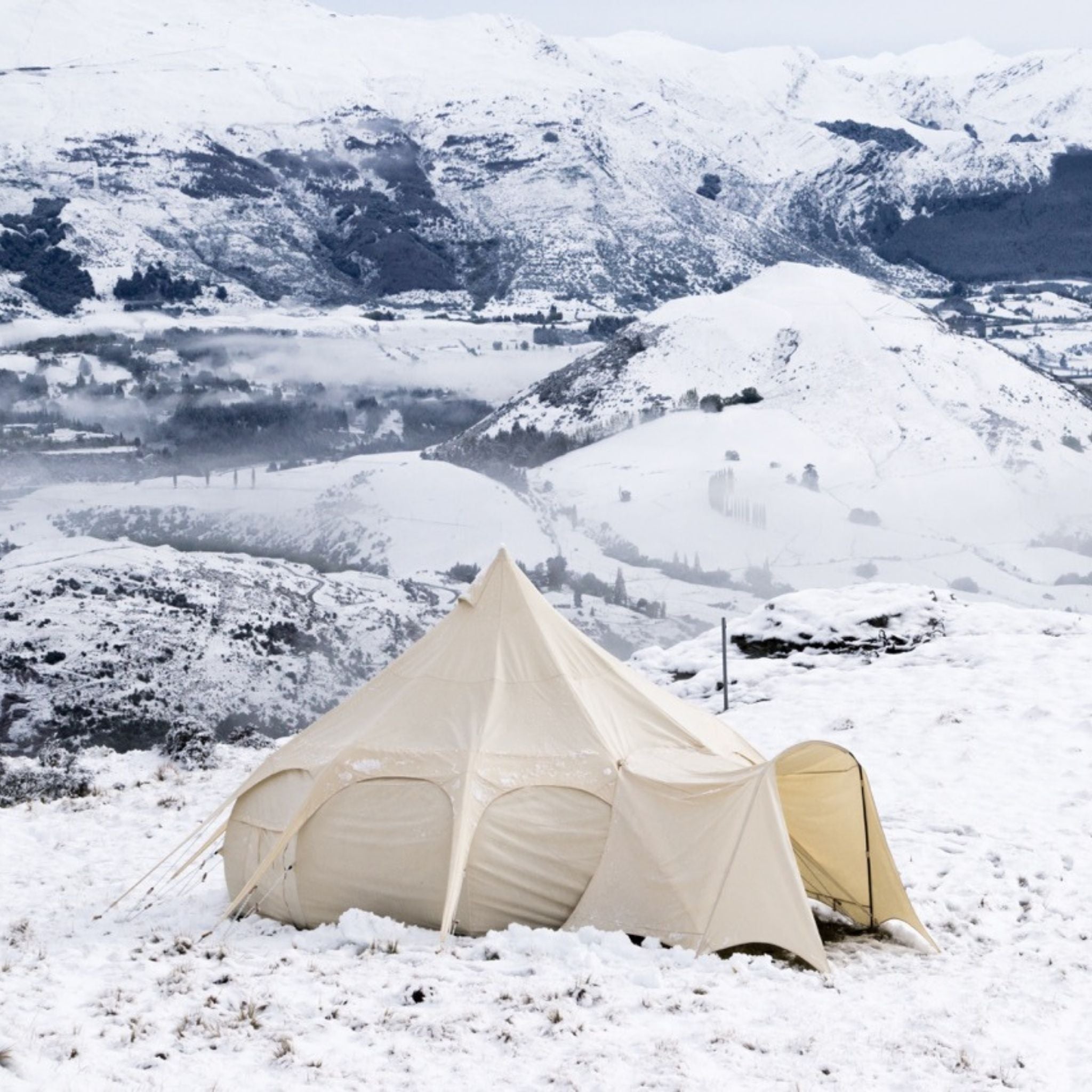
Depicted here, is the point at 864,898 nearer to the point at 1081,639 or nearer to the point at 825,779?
the point at 825,779

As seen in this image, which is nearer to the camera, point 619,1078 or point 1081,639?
point 619,1078

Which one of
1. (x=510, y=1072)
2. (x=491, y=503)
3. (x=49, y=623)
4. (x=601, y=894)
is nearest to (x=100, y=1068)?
(x=510, y=1072)

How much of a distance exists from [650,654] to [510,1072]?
2228 cm

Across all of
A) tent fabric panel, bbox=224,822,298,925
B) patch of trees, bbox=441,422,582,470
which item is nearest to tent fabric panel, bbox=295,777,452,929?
tent fabric panel, bbox=224,822,298,925

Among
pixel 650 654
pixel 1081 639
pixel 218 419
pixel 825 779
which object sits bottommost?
pixel 218 419

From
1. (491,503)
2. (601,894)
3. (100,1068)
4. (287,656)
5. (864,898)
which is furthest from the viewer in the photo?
(491,503)

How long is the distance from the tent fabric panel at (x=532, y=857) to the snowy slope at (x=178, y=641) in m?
40.1

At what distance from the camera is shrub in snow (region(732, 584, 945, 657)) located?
27.8 m

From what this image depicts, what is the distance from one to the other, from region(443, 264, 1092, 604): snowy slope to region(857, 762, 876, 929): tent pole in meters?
81.0

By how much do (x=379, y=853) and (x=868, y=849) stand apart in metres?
4.66

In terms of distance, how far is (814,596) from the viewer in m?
30.4

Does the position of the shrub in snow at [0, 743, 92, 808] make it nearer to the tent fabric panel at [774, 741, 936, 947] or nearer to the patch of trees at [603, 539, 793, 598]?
the tent fabric panel at [774, 741, 936, 947]

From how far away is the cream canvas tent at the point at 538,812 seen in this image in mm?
11266

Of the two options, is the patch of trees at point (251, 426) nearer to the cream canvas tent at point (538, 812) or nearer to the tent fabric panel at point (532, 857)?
the cream canvas tent at point (538, 812)
